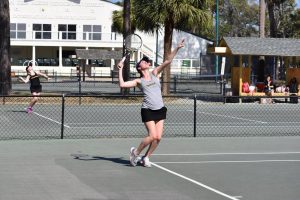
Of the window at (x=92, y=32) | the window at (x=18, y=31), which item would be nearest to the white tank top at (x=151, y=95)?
the window at (x=18, y=31)

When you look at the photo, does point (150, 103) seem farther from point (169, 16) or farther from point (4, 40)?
point (169, 16)

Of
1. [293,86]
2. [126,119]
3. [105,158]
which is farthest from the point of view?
[293,86]

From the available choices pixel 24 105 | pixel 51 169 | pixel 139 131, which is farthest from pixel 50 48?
pixel 51 169

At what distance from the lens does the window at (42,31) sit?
71.3 metres

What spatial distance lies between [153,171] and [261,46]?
24.7 m

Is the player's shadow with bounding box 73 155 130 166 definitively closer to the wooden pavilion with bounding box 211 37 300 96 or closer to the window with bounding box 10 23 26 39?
the wooden pavilion with bounding box 211 37 300 96

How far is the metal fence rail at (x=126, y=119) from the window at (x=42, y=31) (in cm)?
4307

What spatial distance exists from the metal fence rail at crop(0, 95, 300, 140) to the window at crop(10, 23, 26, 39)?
142 ft

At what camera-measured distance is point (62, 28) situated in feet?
238

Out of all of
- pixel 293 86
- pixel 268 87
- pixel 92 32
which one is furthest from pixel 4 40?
pixel 92 32

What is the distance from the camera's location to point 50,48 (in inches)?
2972

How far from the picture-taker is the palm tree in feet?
109

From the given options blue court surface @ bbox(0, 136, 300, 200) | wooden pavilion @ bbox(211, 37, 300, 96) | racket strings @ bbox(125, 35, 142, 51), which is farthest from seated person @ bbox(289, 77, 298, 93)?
blue court surface @ bbox(0, 136, 300, 200)

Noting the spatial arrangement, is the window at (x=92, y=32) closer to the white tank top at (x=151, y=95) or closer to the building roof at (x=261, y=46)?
the building roof at (x=261, y=46)
